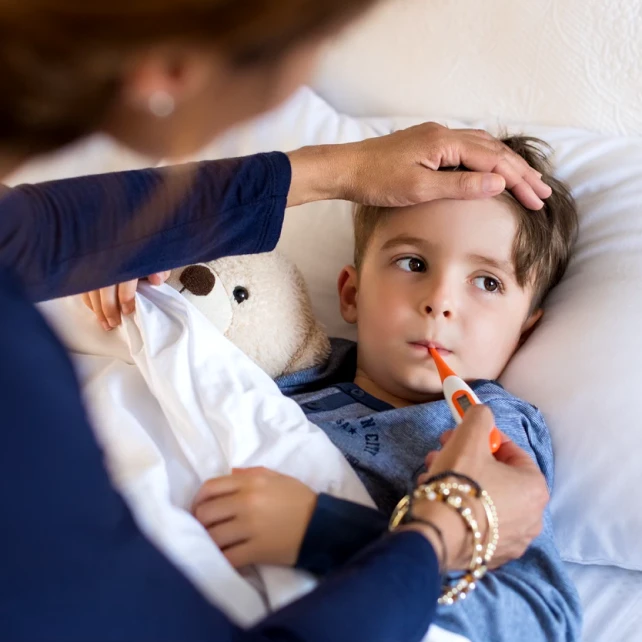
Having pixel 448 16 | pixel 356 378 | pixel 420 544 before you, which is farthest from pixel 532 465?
pixel 448 16

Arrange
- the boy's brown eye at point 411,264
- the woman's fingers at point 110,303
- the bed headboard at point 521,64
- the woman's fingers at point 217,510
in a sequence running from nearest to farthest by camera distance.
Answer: the woman's fingers at point 217,510 → the woman's fingers at point 110,303 → the boy's brown eye at point 411,264 → the bed headboard at point 521,64

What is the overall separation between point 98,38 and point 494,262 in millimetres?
758

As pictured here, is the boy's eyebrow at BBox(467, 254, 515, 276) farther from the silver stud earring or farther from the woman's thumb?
the silver stud earring

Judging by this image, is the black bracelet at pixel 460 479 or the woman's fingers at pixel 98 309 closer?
the black bracelet at pixel 460 479

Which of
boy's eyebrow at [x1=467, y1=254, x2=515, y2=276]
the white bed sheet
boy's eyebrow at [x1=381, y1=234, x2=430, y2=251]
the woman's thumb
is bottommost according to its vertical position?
the white bed sheet

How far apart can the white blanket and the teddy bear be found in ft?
0.23

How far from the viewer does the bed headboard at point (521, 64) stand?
1.43 m

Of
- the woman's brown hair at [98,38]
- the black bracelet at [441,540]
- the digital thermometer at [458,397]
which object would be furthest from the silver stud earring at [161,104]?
the digital thermometer at [458,397]

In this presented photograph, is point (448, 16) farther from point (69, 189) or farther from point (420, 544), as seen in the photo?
point (420, 544)

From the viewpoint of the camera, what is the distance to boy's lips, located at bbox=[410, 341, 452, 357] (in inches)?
40.0

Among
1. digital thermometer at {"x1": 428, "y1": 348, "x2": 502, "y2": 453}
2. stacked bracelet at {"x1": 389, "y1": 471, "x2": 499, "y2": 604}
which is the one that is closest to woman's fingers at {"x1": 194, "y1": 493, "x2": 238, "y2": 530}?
stacked bracelet at {"x1": 389, "y1": 471, "x2": 499, "y2": 604}

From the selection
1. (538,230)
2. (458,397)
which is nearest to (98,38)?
(458,397)

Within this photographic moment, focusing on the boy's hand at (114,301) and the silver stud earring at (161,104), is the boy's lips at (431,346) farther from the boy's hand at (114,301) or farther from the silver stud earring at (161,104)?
the silver stud earring at (161,104)

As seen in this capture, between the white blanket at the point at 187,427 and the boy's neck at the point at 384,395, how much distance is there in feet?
0.70
